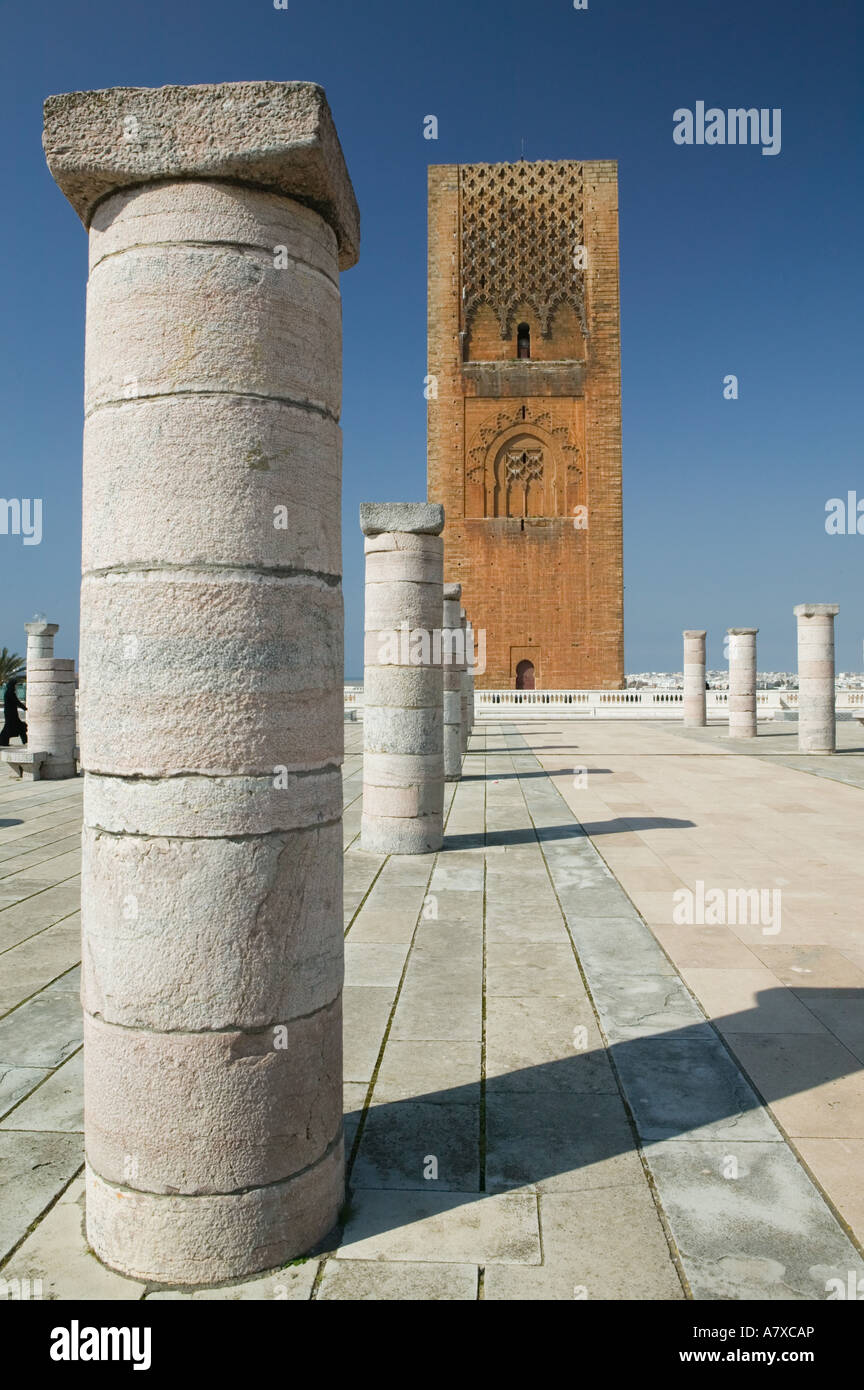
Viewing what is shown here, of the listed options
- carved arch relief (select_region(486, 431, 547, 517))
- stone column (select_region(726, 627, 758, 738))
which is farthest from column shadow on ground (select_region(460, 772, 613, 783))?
carved arch relief (select_region(486, 431, 547, 517))

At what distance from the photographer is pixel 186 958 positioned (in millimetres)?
2496

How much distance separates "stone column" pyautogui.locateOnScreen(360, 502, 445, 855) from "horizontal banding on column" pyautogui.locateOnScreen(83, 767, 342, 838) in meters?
5.63

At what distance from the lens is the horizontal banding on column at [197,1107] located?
2.50 m

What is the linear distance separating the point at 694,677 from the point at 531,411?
15.6m

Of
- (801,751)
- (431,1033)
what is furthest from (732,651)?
(431,1033)

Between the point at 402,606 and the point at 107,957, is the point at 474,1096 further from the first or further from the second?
the point at 402,606

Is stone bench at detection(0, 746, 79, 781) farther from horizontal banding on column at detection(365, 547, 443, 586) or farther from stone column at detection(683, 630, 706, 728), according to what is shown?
stone column at detection(683, 630, 706, 728)

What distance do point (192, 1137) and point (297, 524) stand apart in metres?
1.65

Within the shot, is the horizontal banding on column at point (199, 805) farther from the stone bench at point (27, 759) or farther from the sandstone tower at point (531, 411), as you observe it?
the sandstone tower at point (531, 411)

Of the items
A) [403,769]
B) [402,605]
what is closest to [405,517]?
[402,605]

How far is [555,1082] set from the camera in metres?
3.67

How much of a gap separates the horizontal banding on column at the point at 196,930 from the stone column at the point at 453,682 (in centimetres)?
950
